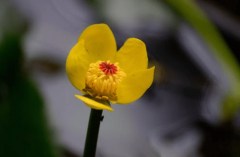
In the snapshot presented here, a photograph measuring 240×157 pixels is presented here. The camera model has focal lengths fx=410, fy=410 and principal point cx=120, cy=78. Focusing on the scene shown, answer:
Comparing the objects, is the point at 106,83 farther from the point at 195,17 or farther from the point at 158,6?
the point at 158,6

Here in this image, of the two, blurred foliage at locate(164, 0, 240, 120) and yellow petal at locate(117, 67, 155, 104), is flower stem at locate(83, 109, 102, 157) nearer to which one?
yellow petal at locate(117, 67, 155, 104)

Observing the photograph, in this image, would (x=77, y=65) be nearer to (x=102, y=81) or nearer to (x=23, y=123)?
(x=102, y=81)

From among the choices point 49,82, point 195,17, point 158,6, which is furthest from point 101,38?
point 158,6

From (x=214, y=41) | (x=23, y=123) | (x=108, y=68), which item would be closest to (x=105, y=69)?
(x=108, y=68)

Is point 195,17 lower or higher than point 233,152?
higher

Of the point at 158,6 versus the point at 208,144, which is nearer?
the point at 208,144

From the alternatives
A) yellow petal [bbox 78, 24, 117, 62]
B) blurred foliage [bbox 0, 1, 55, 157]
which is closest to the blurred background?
blurred foliage [bbox 0, 1, 55, 157]
